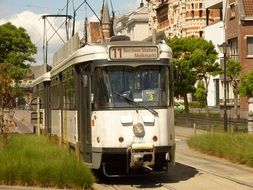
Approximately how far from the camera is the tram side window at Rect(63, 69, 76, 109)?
1703 cm

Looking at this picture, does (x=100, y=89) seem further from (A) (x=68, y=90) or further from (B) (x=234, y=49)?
(B) (x=234, y=49)

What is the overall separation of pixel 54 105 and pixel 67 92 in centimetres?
456

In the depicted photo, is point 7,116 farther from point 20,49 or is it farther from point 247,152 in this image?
point 20,49

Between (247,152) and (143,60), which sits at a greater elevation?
(143,60)

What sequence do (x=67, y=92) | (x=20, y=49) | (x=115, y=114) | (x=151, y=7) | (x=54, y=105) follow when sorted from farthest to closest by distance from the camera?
(x=151, y=7) < (x=20, y=49) < (x=54, y=105) < (x=67, y=92) < (x=115, y=114)

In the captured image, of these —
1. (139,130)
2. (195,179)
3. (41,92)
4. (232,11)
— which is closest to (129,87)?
(139,130)

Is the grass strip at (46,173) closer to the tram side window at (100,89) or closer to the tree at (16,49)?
the tram side window at (100,89)

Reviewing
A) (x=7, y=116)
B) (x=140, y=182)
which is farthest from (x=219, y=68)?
→ (x=140, y=182)

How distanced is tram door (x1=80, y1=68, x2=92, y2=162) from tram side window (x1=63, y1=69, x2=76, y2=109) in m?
1.15

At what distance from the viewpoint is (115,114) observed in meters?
14.5

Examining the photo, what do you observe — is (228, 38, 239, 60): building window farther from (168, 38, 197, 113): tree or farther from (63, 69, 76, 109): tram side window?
(63, 69, 76, 109): tram side window

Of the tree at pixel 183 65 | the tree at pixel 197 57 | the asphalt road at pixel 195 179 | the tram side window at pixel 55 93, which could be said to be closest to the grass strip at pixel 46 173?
the asphalt road at pixel 195 179

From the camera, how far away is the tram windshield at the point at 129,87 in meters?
14.7

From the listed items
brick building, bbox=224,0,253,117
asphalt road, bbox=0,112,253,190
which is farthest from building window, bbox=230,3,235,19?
asphalt road, bbox=0,112,253,190
